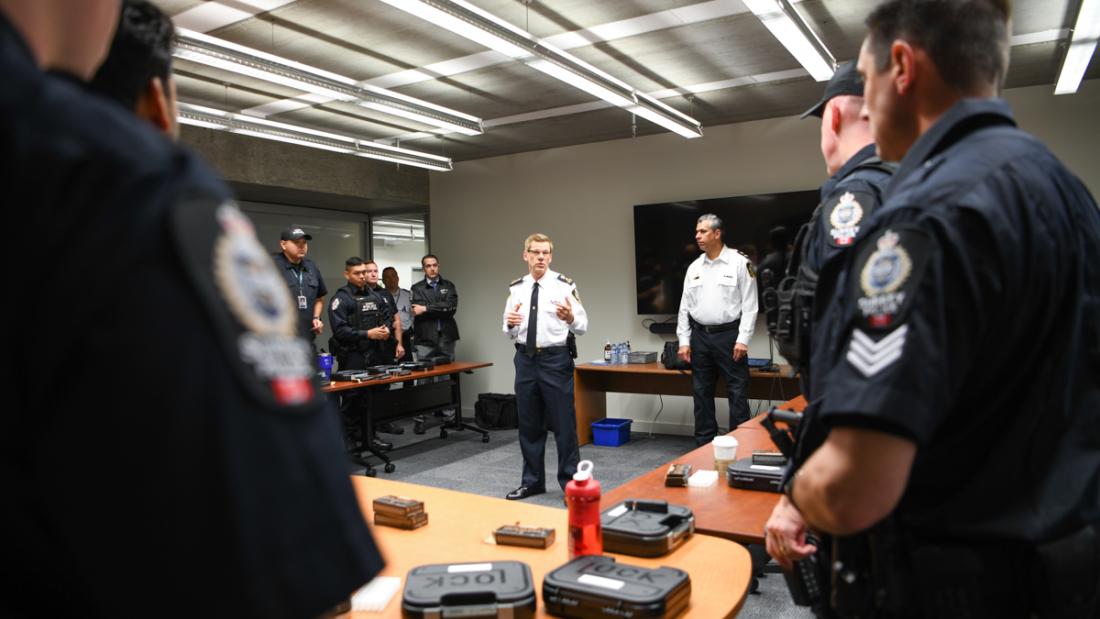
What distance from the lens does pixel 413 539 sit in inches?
73.3

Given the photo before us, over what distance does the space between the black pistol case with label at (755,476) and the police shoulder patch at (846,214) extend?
2.44ft

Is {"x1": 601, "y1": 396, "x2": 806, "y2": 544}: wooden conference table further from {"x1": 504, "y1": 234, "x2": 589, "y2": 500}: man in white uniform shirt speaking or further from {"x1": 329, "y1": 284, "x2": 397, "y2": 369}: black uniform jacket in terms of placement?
{"x1": 329, "y1": 284, "x2": 397, "y2": 369}: black uniform jacket

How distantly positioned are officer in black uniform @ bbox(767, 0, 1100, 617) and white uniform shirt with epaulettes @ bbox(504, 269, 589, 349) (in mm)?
3934

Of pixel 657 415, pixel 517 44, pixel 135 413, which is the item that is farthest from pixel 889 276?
→ pixel 657 415

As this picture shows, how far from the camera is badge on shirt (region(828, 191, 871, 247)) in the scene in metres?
1.82

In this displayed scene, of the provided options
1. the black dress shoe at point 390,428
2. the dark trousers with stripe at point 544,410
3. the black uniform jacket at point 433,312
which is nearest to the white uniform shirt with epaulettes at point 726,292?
the dark trousers with stripe at point 544,410

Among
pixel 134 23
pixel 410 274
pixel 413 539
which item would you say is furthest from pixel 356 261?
pixel 134 23

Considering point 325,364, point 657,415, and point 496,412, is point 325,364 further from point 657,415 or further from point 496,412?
point 657,415

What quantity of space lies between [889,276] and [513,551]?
1125 mm

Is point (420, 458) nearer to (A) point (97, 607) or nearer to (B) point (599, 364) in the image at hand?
(B) point (599, 364)

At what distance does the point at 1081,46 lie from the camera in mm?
4410

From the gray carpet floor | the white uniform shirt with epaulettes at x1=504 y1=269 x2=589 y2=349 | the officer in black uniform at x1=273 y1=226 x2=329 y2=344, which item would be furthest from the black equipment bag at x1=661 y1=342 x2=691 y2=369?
the officer in black uniform at x1=273 y1=226 x2=329 y2=344

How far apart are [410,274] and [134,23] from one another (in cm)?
891

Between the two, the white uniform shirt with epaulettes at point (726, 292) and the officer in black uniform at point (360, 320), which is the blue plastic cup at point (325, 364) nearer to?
the officer in black uniform at point (360, 320)
